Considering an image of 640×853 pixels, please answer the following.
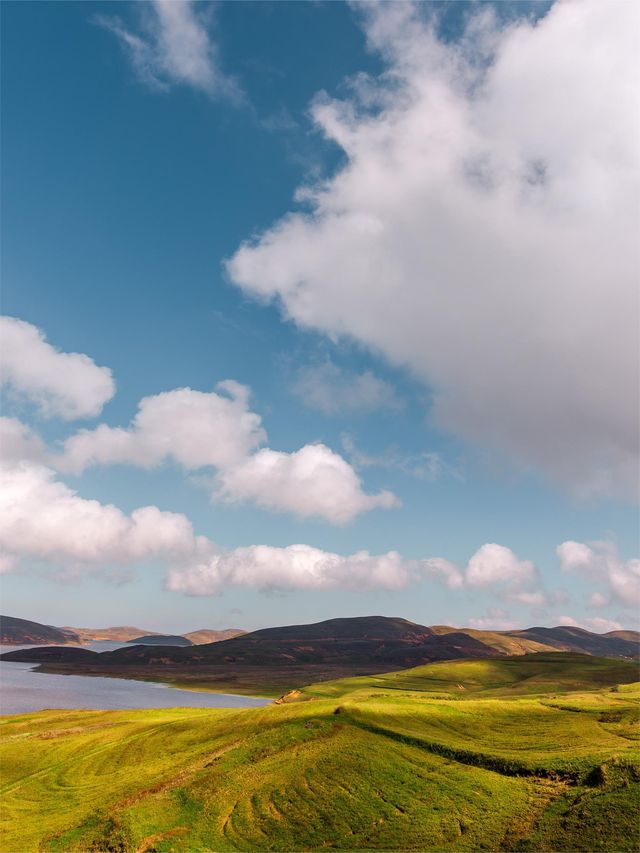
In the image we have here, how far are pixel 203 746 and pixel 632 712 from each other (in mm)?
60393

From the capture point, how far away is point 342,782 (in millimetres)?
57281

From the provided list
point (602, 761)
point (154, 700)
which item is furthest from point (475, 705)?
point (154, 700)

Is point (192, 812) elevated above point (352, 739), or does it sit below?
below

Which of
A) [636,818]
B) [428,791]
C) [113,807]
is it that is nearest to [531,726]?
[428,791]

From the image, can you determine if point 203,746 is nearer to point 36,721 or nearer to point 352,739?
point 352,739

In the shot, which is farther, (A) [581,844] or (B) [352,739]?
(B) [352,739]

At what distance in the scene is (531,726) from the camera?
76.0 meters

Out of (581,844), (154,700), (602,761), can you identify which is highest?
(602,761)

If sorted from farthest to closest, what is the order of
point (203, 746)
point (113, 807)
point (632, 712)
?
1. point (632, 712)
2. point (203, 746)
3. point (113, 807)

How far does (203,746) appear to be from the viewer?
7544 centimetres

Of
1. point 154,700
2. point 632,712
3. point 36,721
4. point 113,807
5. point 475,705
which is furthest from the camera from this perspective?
point 154,700

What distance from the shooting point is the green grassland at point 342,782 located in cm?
4619

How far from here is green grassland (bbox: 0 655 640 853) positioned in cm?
4619

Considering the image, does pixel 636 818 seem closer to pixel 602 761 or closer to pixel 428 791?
pixel 602 761
